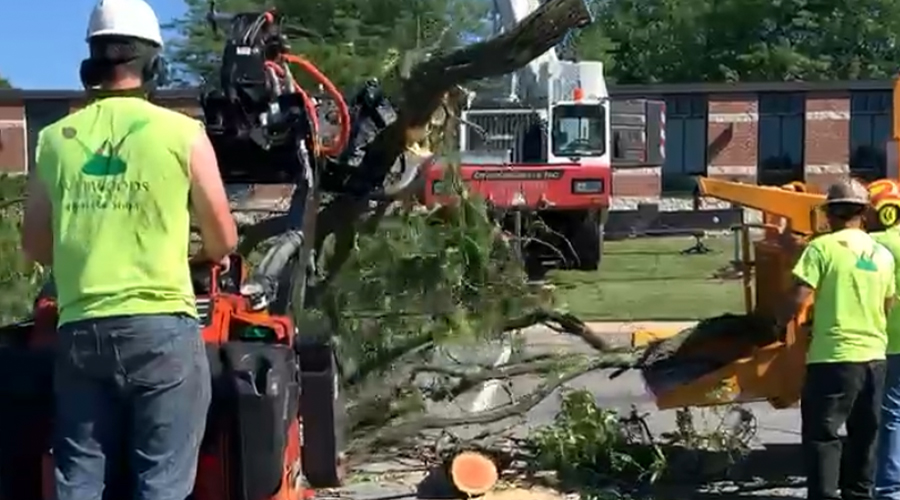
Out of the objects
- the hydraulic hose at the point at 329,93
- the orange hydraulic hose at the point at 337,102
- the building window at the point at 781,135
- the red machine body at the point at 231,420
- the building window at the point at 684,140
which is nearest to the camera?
the red machine body at the point at 231,420

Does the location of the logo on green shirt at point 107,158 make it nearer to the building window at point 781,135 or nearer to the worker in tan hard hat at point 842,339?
the worker in tan hard hat at point 842,339

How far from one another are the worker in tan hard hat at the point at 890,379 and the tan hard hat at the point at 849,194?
24 cm

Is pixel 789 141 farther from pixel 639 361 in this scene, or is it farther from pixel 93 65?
pixel 93 65

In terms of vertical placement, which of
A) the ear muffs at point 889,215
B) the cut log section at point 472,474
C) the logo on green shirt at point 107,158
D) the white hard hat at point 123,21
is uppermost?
the white hard hat at point 123,21

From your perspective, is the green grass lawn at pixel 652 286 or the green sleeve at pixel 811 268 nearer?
the green sleeve at pixel 811 268

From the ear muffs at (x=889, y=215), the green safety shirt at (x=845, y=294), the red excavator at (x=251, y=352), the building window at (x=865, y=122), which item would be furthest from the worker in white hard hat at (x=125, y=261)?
the building window at (x=865, y=122)

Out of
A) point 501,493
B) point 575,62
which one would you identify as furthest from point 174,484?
point 575,62

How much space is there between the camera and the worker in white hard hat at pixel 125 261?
3930mm

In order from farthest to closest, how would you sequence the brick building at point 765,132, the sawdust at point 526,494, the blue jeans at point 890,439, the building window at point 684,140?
1. the building window at point 684,140
2. the brick building at point 765,132
3. the sawdust at point 526,494
4. the blue jeans at point 890,439

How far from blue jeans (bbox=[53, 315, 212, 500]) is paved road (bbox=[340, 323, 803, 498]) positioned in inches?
149

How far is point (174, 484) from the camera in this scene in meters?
4.05

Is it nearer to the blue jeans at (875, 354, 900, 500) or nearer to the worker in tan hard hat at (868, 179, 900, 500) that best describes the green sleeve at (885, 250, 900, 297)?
the worker in tan hard hat at (868, 179, 900, 500)

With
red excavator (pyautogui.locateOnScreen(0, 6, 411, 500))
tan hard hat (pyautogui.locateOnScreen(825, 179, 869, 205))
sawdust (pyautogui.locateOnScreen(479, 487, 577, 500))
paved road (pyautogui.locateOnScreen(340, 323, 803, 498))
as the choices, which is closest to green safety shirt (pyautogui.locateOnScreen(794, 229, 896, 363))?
tan hard hat (pyautogui.locateOnScreen(825, 179, 869, 205))

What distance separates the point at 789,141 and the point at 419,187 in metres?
35.5
